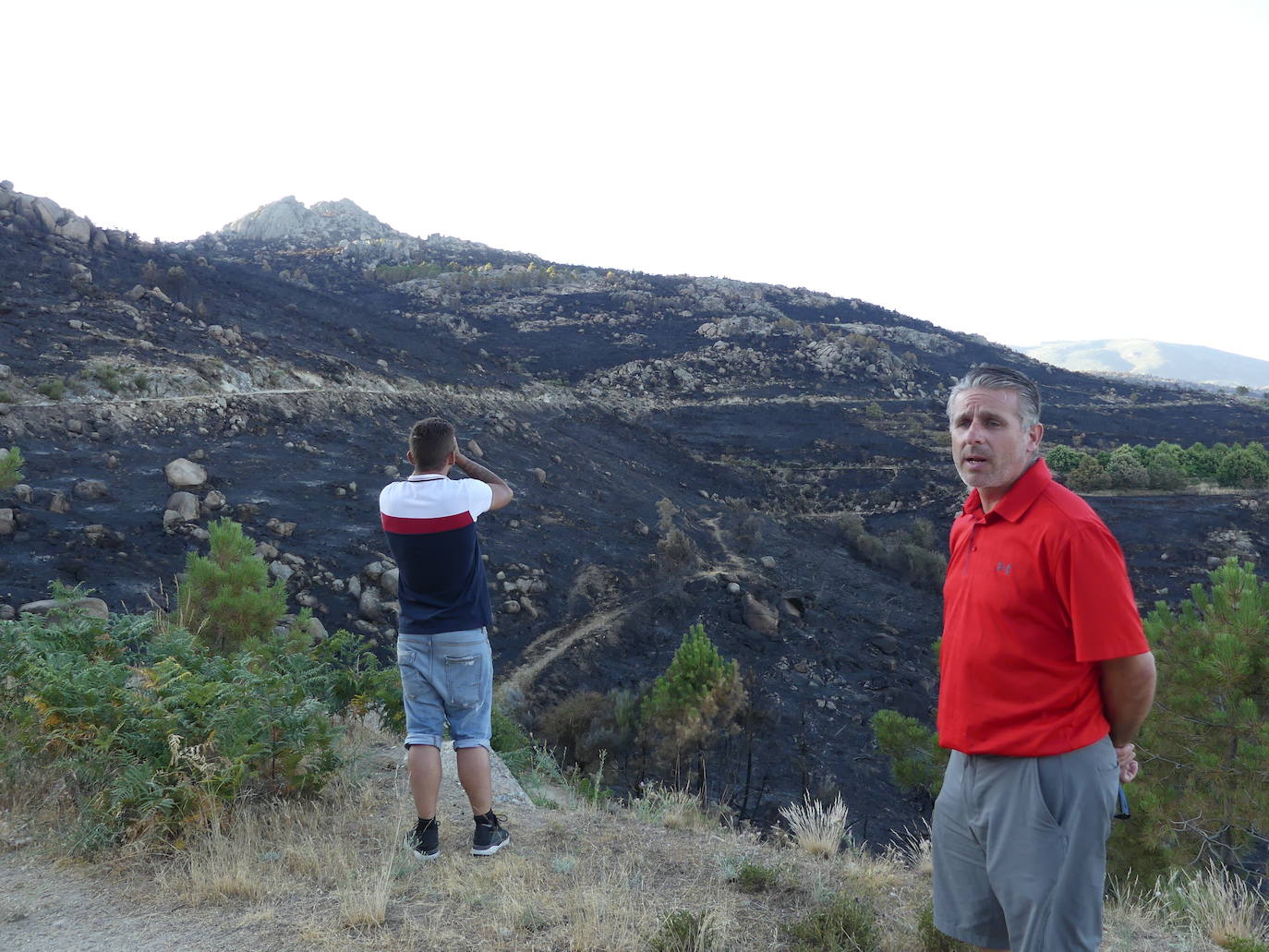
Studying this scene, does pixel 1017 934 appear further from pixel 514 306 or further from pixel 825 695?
pixel 514 306

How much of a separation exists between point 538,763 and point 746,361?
37.3m

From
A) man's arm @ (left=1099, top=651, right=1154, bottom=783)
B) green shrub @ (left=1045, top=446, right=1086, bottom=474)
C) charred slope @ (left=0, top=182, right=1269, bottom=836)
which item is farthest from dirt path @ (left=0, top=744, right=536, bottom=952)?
green shrub @ (left=1045, top=446, right=1086, bottom=474)

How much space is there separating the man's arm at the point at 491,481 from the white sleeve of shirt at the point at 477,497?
0.03 metres

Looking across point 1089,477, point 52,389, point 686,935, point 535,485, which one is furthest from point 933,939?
point 1089,477

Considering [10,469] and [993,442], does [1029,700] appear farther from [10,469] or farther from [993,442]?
[10,469]

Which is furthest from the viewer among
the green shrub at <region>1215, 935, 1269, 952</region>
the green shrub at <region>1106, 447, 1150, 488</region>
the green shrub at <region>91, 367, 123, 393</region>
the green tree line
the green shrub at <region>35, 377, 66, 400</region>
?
the green shrub at <region>1106, 447, 1150, 488</region>

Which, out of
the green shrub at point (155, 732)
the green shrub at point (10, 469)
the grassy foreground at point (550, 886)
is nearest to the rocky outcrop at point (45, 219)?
the green shrub at point (10, 469)

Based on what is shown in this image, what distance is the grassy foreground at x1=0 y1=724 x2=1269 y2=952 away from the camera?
110 inches

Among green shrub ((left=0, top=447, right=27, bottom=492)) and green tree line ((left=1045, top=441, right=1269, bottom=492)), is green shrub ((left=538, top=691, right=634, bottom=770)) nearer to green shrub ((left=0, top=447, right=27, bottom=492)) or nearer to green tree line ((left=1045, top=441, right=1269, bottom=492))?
green shrub ((left=0, top=447, right=27, bottom=492))

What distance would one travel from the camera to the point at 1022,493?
6.56 feet

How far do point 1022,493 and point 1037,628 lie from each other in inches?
14.0

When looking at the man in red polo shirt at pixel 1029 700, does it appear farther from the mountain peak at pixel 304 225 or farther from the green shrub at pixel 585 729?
the mountain peak at pixel 304 225

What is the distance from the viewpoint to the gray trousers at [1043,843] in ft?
5.85

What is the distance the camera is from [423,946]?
8.86 ft
